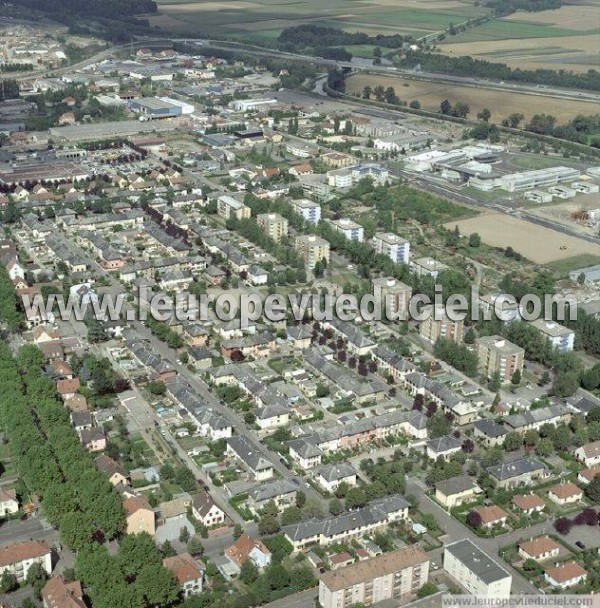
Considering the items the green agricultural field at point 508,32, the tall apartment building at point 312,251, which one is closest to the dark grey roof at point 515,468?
the tall apartment building at point 312,251

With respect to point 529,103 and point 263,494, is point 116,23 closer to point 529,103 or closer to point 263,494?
point 529,103

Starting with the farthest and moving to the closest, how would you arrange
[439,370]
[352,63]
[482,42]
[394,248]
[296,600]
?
[482,42] → [352,63] → [394,248] → [439,370] → [296,600]

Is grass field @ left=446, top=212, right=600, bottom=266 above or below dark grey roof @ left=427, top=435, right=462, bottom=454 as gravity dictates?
above

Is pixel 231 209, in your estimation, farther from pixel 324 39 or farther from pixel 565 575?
pixel 324 39

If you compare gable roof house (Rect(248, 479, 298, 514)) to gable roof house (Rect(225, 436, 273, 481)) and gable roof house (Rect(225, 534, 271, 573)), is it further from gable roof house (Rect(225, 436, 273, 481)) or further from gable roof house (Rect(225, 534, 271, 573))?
gable roof house (Rect(225, 534, 271, 573))

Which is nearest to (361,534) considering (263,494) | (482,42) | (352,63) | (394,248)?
(263,494)

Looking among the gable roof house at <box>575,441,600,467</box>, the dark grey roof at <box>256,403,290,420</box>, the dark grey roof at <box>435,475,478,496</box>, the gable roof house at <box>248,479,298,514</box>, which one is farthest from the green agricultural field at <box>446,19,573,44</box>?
the gable roof house at <box>248,479,298,514</box>

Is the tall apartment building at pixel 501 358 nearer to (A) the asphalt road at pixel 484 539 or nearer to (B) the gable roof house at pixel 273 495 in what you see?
(A) the asphalt road at pixel 484 539
